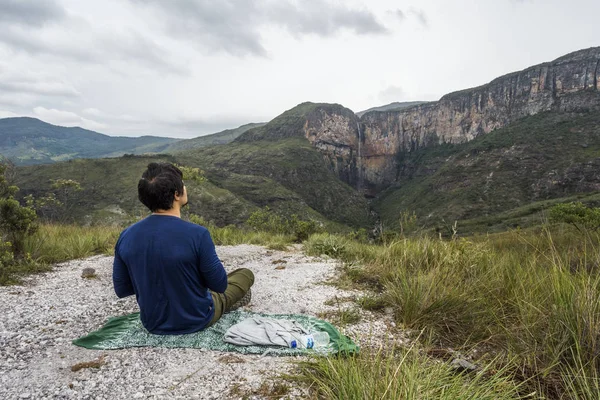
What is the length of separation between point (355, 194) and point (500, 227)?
80.2 meters

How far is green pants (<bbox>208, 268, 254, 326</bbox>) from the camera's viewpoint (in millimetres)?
3156

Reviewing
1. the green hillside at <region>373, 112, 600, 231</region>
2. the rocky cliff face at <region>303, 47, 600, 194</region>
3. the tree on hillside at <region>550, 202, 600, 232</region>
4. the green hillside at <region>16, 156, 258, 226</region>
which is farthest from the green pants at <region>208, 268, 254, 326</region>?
the rocky cliff face at <region>303, 47, 600, 194</region>

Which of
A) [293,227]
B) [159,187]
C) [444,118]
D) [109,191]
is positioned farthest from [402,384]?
[444,118]

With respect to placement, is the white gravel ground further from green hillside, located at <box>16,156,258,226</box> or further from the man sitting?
green hillside, located at <box>16,156,258,226</box>

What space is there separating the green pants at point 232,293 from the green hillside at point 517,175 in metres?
57.3

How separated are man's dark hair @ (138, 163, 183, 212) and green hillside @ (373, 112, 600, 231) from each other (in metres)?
58.6

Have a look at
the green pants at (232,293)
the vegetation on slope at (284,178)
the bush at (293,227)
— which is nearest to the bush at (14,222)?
the green pants at (232,293)

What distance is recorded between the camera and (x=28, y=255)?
496 centimetres

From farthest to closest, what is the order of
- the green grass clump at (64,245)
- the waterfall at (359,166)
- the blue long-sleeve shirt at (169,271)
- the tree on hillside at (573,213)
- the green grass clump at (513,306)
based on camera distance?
1. the waterfall at (359,166)
2. the tree on hillside at (573,213)
3. the green grass clump at (64,245)
4. the blue long-sleeve shirt at (169,271)
5. the green grass clump at (513,306)

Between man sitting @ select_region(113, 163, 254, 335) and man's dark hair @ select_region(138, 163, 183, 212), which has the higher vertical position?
man's dark hair @ select_region(138, 163, 183, 212)

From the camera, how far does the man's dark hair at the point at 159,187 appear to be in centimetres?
256

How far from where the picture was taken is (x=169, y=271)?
2.56 metres

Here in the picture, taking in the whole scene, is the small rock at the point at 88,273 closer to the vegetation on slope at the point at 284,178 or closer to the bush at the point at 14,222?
the bush at the point at 14,222

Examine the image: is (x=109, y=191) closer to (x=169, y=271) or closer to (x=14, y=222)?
(x=14, y=222)
